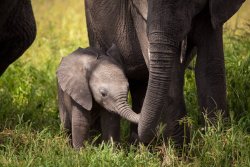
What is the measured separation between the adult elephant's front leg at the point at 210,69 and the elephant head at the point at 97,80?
0.53 metres

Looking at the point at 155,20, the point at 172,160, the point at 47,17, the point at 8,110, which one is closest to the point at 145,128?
the point at 172,160

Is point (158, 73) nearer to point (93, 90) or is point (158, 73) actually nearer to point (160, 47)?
point (160, 47)

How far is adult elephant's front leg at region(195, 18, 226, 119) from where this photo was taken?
575cm

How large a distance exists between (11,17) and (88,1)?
1.93ft

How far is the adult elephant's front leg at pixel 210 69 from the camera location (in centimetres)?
575

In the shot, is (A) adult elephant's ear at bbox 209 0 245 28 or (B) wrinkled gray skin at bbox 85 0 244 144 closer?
(B) wrinkled gray skin at bbox 85 0 244 144

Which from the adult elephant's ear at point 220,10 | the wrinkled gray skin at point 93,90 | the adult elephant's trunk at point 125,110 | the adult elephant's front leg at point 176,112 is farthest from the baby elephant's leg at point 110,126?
the adult elephant's ear at point 220,10

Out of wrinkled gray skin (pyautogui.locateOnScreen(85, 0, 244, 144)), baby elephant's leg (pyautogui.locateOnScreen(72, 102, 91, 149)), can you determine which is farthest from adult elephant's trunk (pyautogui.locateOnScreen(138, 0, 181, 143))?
baby elephant's leg (pyautogui.locateOnScreen(72, 102, 91, 149))

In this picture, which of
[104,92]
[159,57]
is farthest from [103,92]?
[159,57]

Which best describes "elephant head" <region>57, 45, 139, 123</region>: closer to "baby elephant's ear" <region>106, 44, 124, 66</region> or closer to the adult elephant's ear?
"baby elephant's ear" <region>106, 44, 124, 66</region>

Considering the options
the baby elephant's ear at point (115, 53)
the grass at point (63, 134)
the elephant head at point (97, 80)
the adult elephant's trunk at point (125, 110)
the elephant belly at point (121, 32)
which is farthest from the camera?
the elephant belly at point (121, 32)

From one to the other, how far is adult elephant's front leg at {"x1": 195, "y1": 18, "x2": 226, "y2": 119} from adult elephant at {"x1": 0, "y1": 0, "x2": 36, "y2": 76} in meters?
1.46

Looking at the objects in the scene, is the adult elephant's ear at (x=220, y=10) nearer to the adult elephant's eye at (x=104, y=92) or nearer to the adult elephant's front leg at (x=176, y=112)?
the adult elephant's front leg at (x=176, y=112)

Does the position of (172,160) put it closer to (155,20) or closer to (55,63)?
(155,20)
